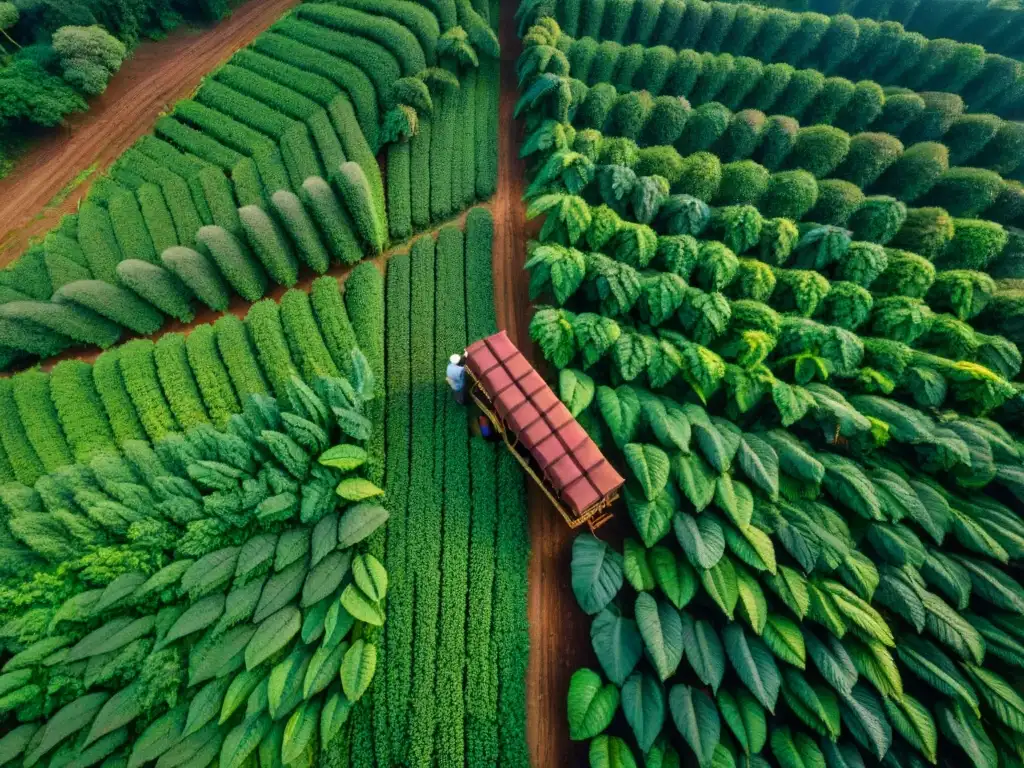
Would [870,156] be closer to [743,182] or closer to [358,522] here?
[743,182]

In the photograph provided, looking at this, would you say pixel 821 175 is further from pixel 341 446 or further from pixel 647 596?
pixel 341 446

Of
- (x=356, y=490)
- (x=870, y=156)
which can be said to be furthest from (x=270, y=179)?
(x=870, y=156)

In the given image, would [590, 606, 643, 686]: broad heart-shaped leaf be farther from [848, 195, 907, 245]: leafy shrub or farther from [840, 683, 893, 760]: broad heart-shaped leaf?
[848, 195, 907, 245]: leafy shrub

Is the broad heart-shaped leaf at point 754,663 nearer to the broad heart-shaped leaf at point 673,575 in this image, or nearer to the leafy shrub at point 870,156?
the broad heart-shaped leaf at point 673,575

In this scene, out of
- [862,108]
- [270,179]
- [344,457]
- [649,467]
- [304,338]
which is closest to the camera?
[344,457]

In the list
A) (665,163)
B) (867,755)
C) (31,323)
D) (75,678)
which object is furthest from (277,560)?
(665,163)

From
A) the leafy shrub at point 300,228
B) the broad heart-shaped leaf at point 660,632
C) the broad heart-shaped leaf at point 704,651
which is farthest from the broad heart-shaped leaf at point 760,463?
the leafy shrub at point 300,228
